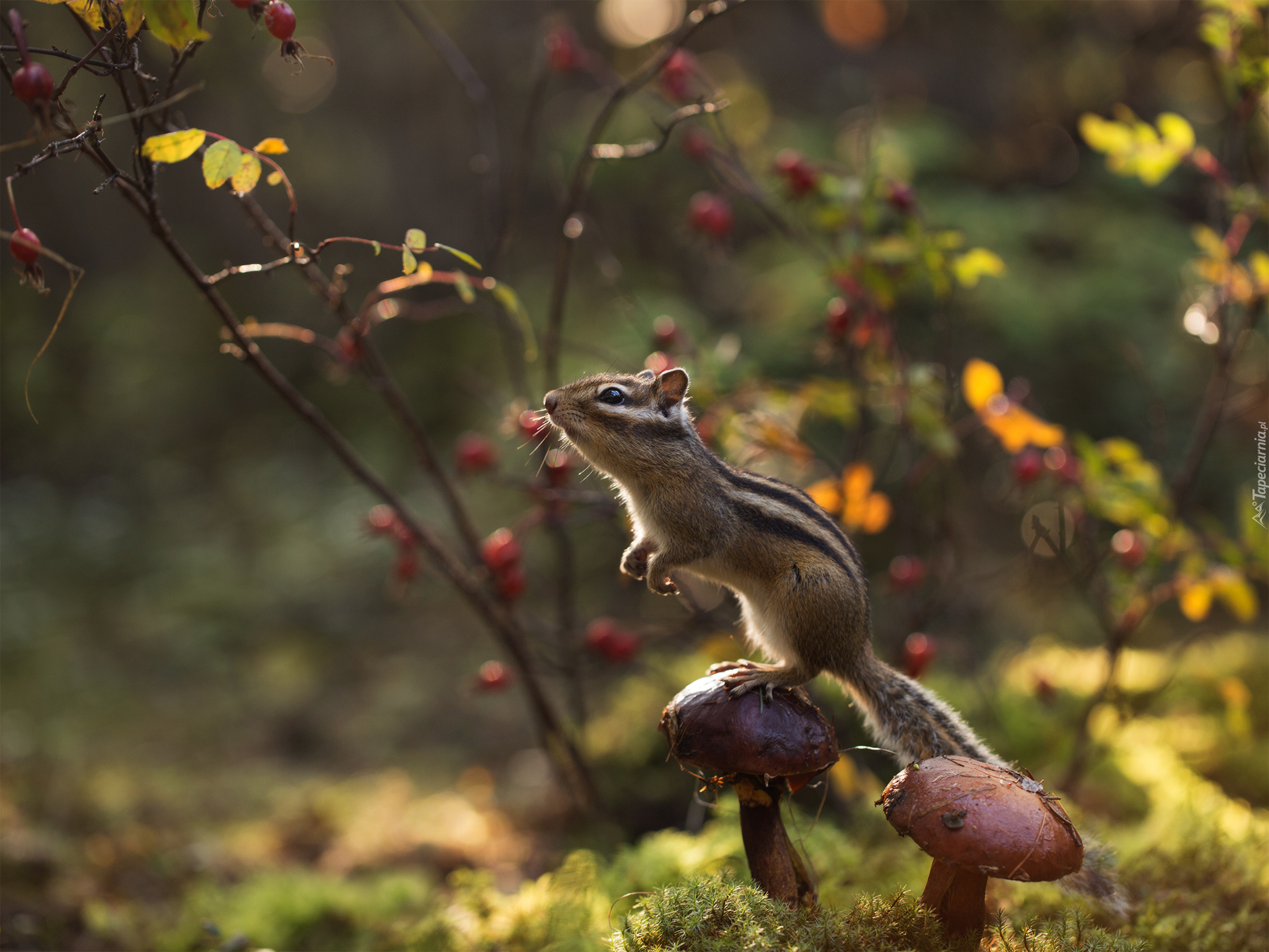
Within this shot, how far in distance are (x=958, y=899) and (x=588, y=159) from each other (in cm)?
241

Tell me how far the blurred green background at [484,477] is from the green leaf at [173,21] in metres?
1.69

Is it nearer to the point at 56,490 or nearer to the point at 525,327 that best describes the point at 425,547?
the point at 525,327

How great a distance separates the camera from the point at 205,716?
682 cm

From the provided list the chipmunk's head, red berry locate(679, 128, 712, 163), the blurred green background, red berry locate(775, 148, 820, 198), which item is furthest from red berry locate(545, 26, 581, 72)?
the chipmunk's head

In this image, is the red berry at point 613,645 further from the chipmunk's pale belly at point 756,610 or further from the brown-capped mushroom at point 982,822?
the brown-capped mushroom at point 982,822

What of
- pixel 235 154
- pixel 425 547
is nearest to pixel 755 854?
pixel 425 547

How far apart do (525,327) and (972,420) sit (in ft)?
6.06

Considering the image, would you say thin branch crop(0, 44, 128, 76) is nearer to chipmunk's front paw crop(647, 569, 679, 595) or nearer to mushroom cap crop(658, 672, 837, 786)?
chipmunk's front paw crop(647, 569, 679, 595)

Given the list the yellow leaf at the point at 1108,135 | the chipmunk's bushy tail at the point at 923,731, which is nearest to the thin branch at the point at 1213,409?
the yellow leaf at the point at 1108,135

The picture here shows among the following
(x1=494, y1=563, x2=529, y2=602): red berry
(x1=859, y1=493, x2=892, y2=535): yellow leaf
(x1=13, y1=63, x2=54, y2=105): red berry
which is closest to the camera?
(x1=13, y1=63, x2=54, y2=105): red berry

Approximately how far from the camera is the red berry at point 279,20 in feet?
6.16

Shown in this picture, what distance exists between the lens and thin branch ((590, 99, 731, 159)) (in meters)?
2.44

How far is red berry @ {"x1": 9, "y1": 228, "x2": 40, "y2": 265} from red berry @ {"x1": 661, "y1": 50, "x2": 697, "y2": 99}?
223 centimetres

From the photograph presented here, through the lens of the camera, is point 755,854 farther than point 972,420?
No
